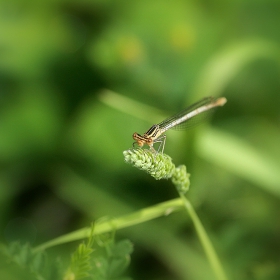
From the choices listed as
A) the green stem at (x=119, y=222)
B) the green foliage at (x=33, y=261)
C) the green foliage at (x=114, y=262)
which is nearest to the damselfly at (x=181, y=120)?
the green stem at (x=119, y=222)

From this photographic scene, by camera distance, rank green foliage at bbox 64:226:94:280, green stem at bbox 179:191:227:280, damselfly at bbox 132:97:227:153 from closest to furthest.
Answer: green foliage at bbox 64:226:94:280 < green stem at bbox 179:191:227:280 < damselfly at bbox 132:97:227:153

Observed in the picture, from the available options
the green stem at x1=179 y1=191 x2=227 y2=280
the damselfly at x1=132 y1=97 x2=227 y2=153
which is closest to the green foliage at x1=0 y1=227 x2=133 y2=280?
the green stem at x1=179 y1=191 x2=227 y2=280

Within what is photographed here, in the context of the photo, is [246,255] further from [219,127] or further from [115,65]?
[115,65]

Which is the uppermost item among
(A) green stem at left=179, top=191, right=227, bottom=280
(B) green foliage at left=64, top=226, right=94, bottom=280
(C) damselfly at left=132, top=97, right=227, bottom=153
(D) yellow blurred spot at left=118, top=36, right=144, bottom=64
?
(D) yellow blurred spot at left=118, top=36, right=144, bottom=64

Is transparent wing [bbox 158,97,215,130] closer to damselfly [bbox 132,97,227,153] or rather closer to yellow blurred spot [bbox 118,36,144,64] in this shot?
damselfly [bbox 132,97,227,153]

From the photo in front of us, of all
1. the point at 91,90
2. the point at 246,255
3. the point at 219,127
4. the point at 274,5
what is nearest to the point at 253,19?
the point at 274,5

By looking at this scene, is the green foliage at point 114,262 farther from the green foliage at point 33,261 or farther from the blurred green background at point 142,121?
the blurred green background at point 142,121

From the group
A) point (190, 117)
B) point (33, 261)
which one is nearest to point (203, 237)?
point (33, 261)

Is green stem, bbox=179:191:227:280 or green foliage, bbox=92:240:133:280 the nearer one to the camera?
green foliage, bbox=92:240:133:280
